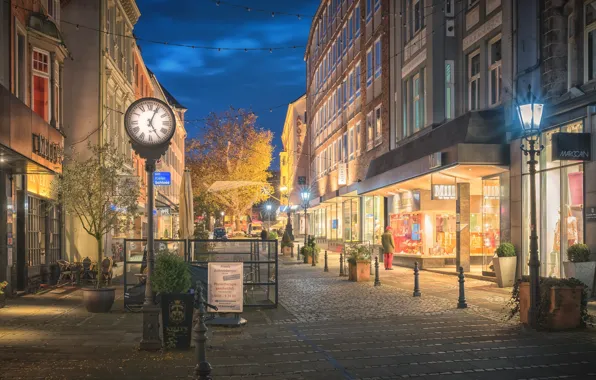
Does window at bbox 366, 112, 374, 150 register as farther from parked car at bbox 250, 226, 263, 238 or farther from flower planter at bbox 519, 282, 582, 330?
parked car at bbox 250, 226, 263, 238

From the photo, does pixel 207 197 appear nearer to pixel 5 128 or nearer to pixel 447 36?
pixel 447 36

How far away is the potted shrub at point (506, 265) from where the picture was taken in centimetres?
1898

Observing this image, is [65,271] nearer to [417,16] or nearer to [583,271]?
[583,271]

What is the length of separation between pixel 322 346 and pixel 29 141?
33.6ft

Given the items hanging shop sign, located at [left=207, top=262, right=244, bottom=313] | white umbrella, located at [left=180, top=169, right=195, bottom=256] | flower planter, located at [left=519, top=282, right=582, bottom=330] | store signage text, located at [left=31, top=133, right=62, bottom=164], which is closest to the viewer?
flower planter, located at [left=519, top=282, right=582, bottom=330]

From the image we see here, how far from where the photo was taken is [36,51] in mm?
21047

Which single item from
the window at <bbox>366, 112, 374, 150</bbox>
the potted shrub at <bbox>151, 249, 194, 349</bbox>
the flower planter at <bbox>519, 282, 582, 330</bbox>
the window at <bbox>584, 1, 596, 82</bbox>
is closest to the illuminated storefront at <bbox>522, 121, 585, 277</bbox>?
the window at <bbox>584, 1, 596, 82</bbox>

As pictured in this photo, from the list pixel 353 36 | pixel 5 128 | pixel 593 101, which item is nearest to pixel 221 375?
pixel 5 128

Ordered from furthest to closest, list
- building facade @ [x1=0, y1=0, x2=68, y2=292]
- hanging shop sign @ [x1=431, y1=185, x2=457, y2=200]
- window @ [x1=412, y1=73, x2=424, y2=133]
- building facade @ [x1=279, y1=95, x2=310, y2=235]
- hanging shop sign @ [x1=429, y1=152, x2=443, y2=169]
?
building facade @ [x1=279, y1=95, x2=310, y2=235]
window @ [x1=412, y1=73, x2=424, y2=133]
hanging shop sign @ [x1=431, y1=185, x2=457, y2=200]
hanging shop sign @ [x1=429, y1=152, x2=443, y2=169]
building facade @ [x1=0, y1=0, x2=68, y2=292]

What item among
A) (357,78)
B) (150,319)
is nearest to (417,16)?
(357,78)

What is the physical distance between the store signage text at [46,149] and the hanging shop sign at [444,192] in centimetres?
1309

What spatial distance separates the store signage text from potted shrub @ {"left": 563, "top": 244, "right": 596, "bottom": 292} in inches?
535

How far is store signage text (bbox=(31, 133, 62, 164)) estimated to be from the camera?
17.6 m

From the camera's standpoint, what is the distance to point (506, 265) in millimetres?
19000
